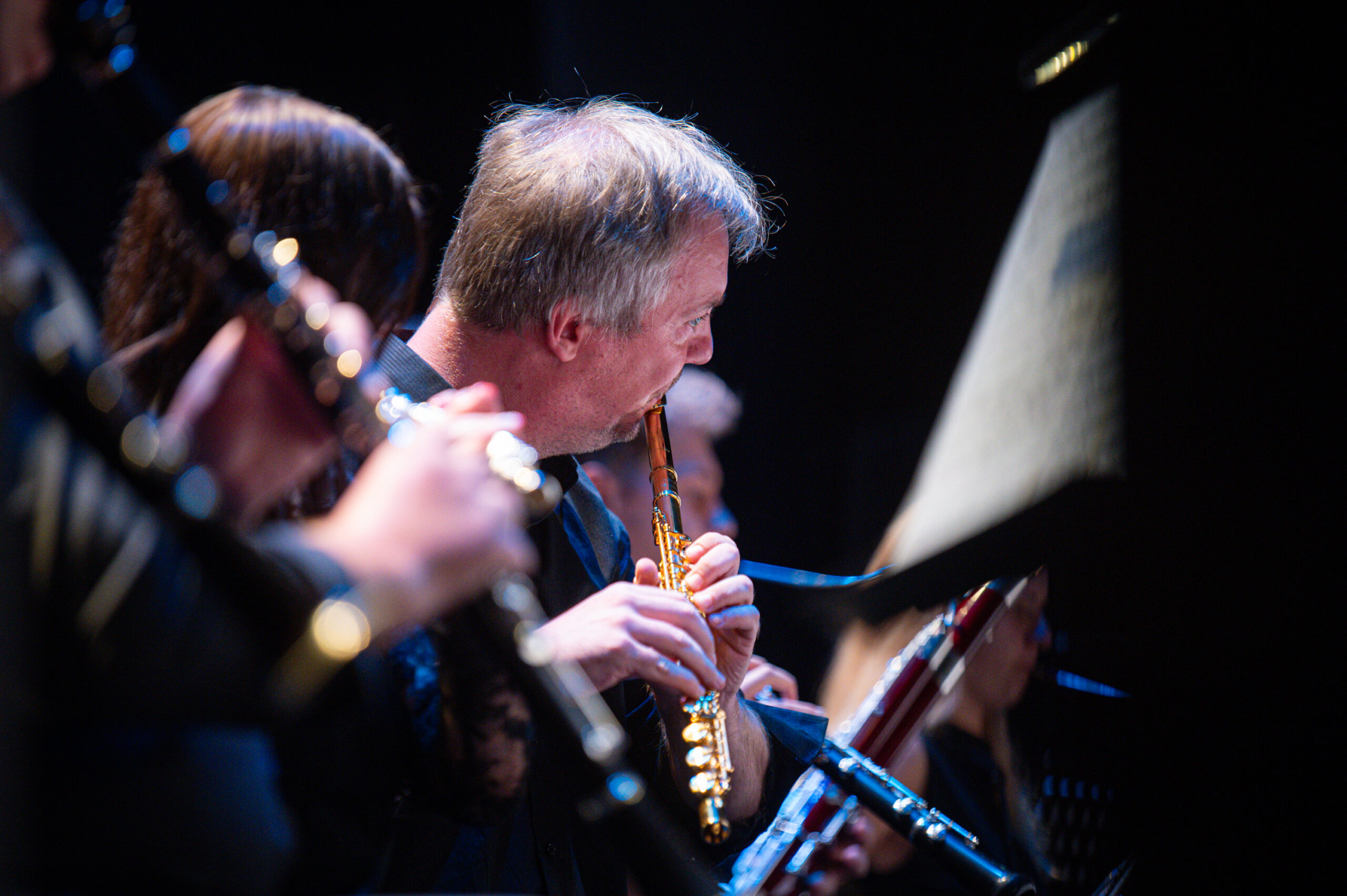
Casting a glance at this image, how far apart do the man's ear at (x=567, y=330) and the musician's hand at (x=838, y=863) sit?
A: 0.88 meters

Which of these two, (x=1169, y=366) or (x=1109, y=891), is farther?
(x=1169, y=366)

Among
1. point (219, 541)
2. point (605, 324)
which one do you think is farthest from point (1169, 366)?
point (219, 541)

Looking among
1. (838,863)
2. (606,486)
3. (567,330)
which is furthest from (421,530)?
(606,486)

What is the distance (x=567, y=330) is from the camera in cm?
160

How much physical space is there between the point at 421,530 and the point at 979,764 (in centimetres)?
131

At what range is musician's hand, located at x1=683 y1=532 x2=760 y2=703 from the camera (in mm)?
1383

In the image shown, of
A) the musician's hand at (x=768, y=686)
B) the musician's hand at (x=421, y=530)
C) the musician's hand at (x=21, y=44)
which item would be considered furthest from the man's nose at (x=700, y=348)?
the musician's hand at (x=21, y=44)

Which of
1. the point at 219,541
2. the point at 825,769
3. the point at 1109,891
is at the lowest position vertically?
the point at 1109,891

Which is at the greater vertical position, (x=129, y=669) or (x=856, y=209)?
(x=129, y=669)

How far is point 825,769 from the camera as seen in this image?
57.6 inches

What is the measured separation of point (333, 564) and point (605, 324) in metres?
0.98

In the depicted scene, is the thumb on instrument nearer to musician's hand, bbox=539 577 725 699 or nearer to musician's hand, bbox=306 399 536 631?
musician's hand, bbox=539 577 725 699

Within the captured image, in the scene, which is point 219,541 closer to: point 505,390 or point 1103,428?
point 505,390

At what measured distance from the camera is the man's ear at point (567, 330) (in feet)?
5.22
